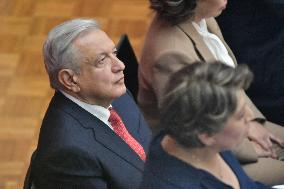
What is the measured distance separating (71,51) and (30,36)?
2.52 m

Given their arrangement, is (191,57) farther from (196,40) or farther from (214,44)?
(214,44)

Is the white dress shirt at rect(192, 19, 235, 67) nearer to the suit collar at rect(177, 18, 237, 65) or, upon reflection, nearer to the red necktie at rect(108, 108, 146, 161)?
Result: the suit collar at rect(177, 18, 237, 65)

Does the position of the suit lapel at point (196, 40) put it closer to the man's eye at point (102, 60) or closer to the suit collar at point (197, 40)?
the suit collar at point (197, 40)

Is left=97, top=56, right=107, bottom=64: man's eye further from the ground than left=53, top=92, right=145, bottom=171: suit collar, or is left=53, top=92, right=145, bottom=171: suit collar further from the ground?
left=97, top=56, right=107, bottom=64: man's eye

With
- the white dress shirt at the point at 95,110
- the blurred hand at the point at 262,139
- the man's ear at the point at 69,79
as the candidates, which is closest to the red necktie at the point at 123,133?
Result: the white dress shirt at the point at 95,110

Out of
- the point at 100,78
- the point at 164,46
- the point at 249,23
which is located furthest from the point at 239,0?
the point at 100,78

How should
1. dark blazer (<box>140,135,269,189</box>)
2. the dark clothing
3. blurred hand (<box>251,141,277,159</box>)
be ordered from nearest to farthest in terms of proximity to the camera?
dark blazer (<box>140,135,269,189</box>) < blurred hand (<box>251,141,277,159</box>) < the dark clothing

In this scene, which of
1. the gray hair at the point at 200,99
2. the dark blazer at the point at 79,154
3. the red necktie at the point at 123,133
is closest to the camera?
the gray hair at the point at 200,99

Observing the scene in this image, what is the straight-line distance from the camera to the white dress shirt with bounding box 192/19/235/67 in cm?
252

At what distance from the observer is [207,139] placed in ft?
5.08

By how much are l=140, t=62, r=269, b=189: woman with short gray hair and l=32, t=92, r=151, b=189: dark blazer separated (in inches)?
12.6

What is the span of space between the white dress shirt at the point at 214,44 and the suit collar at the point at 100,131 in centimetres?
70

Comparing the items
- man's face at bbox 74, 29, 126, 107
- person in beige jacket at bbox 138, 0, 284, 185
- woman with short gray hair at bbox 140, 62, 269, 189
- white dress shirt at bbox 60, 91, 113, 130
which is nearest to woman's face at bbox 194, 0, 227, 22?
person in beige jacket at bbox 138, 0, 284, 185

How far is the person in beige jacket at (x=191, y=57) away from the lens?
Answer: 2.25m
